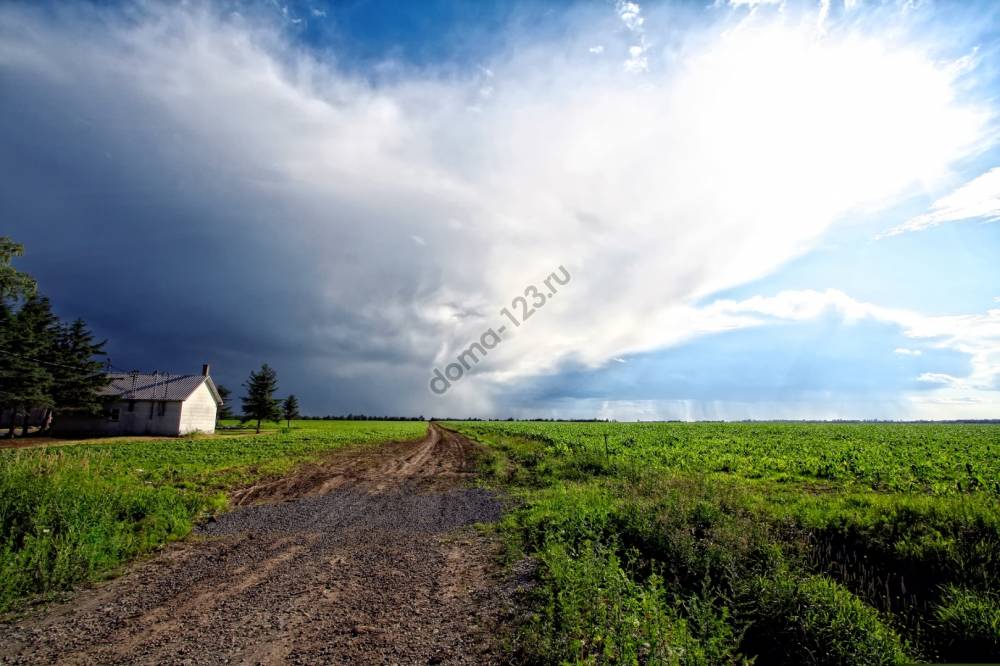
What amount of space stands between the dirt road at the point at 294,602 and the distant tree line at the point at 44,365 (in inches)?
1540

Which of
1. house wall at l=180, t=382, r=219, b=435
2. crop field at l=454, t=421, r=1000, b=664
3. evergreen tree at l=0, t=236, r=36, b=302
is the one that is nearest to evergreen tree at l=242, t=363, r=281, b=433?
house wall at l=180, t=382, r=219, b=435

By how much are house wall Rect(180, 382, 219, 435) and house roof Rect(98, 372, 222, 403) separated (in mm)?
852

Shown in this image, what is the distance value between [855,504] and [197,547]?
15468 mm

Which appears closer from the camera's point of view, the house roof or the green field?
the green field

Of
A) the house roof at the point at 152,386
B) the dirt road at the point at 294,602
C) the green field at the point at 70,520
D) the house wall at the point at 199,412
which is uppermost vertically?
the house roof at the point at 152,386

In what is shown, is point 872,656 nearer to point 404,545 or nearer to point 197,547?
point 404,545

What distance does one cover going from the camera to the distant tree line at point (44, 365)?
122 feet

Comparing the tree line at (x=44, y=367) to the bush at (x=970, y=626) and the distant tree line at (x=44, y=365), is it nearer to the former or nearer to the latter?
the distant tree line at (x=44, y=365)

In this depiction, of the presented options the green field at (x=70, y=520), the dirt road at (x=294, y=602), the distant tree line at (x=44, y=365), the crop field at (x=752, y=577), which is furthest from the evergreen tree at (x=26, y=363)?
the crop field at (x=752, y=577)

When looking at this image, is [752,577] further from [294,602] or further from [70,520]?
[70,520]

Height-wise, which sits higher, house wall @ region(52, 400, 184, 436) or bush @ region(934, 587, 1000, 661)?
house wall @ region(52, 400, 184, 436)

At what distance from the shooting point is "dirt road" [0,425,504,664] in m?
5.01

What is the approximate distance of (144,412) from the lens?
48.0 meters

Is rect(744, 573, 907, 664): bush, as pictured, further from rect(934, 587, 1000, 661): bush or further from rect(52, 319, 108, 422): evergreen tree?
rect(52, 319, 108, 422): evergreen tree
